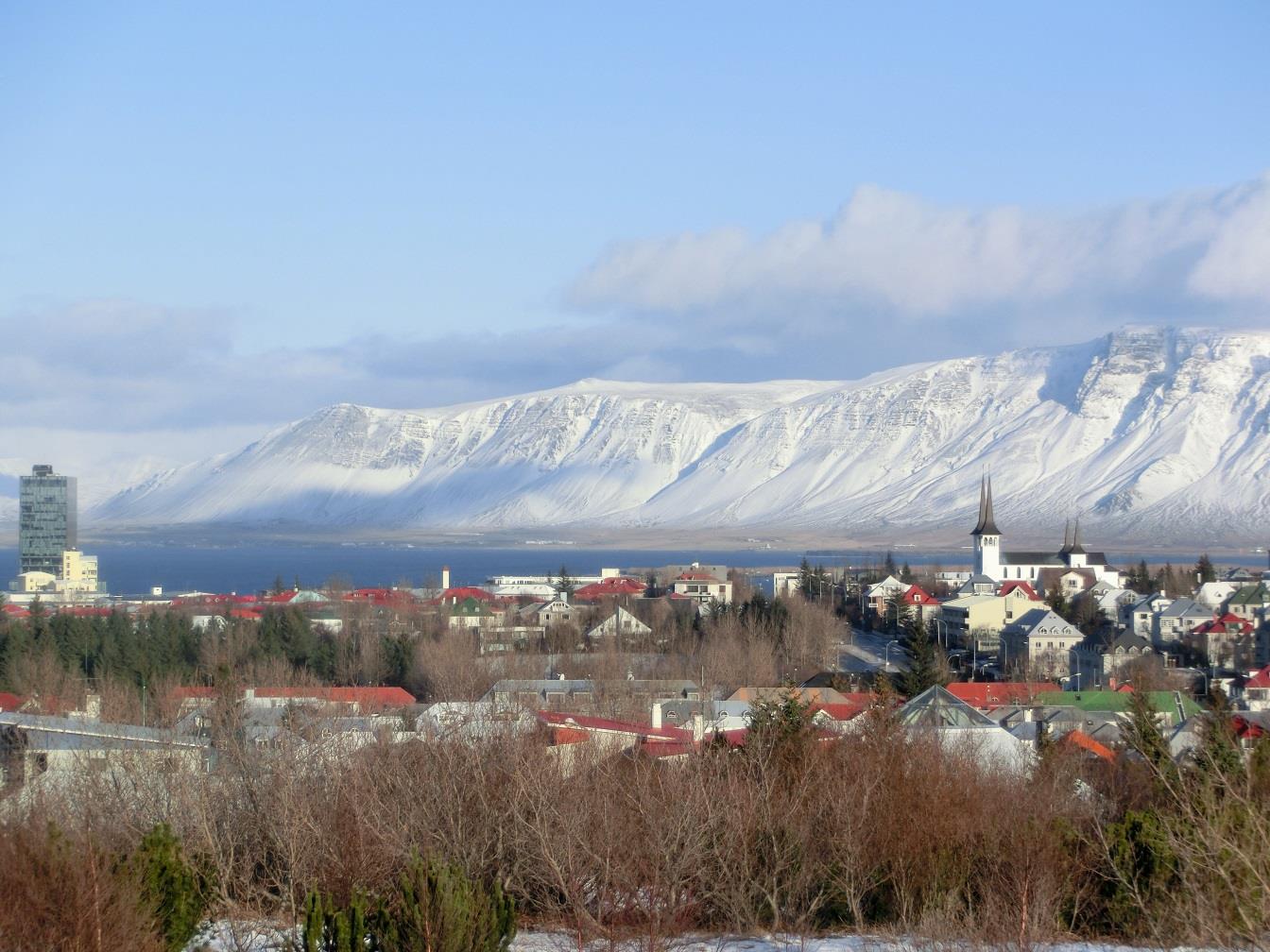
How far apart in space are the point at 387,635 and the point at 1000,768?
2904 cm

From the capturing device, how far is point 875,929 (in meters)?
15.8

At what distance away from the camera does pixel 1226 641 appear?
54.8 meters

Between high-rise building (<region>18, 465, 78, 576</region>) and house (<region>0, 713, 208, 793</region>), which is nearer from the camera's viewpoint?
house (<region>0, 713, 208, 793</region>)

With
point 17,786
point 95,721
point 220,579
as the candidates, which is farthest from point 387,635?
point 220,579

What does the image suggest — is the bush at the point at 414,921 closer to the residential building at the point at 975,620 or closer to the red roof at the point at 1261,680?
the red roof at the point at 1261,680

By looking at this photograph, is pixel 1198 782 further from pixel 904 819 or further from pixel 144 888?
pixel 144 888

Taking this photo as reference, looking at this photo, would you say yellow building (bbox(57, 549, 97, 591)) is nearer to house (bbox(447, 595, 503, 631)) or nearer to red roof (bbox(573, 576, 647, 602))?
red roof (bbox(573, 576, 647, 602))

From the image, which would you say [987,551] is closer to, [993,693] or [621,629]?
[621,629]

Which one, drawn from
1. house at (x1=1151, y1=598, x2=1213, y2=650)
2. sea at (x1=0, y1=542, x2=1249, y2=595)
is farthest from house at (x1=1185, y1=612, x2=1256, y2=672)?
sea at (x1=0, y1=542, x2=1249, y2=595)

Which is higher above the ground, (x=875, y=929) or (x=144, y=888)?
(x=144, y=888)

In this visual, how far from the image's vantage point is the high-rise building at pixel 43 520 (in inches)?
3821

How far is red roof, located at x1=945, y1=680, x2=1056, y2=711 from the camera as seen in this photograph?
37.6 meters

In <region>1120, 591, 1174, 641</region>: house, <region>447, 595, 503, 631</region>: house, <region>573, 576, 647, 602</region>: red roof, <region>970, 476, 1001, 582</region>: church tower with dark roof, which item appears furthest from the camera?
<region>970, 476, 1001, 582</region>: church tower with dark roof

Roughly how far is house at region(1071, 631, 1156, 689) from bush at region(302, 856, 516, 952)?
38114 mm
